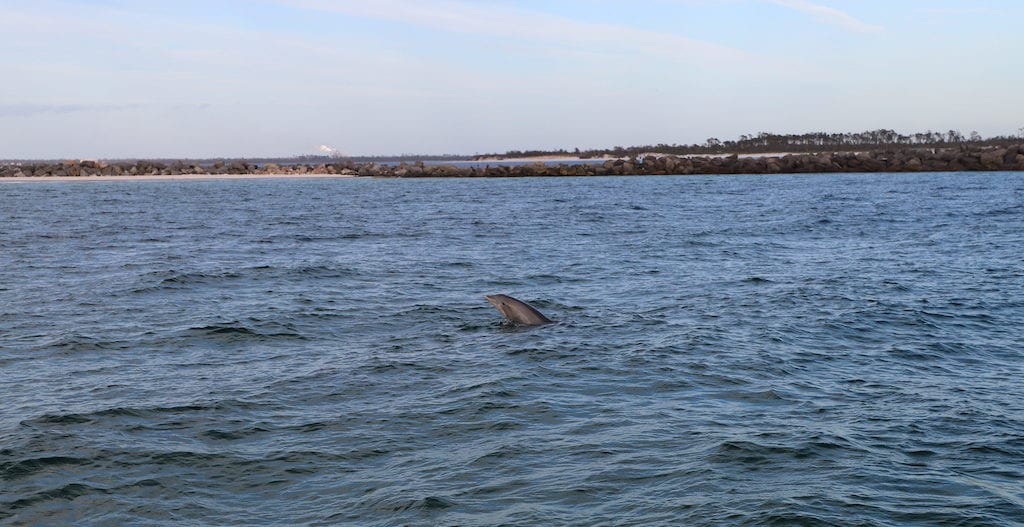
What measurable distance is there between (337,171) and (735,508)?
10601cm

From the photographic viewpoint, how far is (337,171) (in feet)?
362

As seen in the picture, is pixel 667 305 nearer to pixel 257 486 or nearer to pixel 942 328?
pixel 942 328

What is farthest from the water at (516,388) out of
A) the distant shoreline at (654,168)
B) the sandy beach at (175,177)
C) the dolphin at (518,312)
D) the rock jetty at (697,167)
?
the sandy beach at (175,177)

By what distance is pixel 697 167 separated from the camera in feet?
293

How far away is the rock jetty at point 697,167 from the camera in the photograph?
78312 millimetres

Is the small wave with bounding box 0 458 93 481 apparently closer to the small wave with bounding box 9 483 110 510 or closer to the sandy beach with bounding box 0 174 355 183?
the small wave with bounding box 9 483 110 510

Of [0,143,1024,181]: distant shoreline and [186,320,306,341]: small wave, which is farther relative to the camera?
[0,143,1024,181]: distant shoreline

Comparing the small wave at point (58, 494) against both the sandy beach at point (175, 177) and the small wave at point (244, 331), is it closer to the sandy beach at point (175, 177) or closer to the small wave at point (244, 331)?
the small wave at point (244, 331)

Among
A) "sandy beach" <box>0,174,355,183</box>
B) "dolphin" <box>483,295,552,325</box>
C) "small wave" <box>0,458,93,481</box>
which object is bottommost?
"small wave" <box>0,458,93,481</box>

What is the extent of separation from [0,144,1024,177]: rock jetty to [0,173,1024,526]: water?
188ft

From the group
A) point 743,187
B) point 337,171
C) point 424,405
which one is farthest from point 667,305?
point 337,171

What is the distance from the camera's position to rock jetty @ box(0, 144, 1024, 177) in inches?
3083

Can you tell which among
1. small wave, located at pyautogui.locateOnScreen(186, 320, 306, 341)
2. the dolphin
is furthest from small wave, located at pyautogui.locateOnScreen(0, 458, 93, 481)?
the dolphin

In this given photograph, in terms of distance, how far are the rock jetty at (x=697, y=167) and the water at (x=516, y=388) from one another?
57.4m
